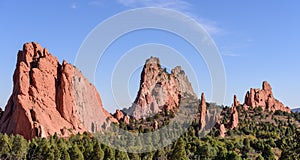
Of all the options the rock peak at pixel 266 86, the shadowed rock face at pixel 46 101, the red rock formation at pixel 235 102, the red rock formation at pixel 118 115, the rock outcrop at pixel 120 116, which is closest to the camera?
the shadowed rock face at pixel 46 101

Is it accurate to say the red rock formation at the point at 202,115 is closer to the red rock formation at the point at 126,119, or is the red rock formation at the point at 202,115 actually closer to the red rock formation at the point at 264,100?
the red rock formation at the point at 126,119

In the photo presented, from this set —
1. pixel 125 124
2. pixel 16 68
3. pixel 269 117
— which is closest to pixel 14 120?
pixel 16 68

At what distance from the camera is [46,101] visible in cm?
9600

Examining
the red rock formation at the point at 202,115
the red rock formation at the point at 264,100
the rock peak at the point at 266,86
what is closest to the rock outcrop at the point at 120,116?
the red rock formation at the point at 202,115

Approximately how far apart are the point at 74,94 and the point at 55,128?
49.6 feet

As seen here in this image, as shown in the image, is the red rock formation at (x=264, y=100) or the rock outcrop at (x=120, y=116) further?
the red rock formation at (x=264, y=100)

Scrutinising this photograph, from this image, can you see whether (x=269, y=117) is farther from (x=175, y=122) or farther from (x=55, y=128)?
(x=55, y=128)

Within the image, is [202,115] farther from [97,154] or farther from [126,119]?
[97,154]

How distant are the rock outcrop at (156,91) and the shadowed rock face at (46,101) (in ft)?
61.7

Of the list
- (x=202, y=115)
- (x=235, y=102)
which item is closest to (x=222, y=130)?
(x=202, y=115)

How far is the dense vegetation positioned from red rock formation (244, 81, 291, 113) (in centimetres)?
608

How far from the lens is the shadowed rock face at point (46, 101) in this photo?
88.6m

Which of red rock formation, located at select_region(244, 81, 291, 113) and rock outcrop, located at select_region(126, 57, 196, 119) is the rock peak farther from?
rock outcrop, located at select_region(126, 57, 196, 119)

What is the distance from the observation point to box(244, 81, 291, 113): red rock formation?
14262 cm
